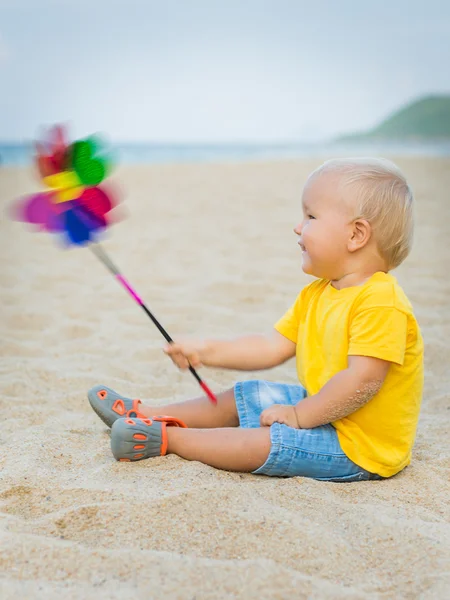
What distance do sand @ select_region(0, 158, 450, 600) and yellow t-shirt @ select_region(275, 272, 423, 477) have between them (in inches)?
3.8

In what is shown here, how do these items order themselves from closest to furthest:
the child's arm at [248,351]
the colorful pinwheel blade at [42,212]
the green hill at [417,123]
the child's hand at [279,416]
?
the colorful pinwheel blade at [42,212] < the child's hand at [279,416] < the child's arm at [248,351] < the green hill at [417,123]

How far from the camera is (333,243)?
70.2 inches

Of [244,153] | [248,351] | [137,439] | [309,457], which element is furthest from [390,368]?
[244,153]

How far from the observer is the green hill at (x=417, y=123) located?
95.6 ft

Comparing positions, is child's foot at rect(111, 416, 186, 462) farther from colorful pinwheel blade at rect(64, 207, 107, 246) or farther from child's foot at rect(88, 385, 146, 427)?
colorful pinwheel blade at rect(64, 207, 107, 246)

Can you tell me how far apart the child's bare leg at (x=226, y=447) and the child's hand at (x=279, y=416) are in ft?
0.12

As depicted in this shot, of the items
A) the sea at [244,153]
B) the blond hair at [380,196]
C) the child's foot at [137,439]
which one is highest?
the blond hair at [380,196]

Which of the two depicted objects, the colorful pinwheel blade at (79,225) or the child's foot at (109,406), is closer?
the colorful pinwheel blade at (79,225)

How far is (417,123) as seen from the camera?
105 feet

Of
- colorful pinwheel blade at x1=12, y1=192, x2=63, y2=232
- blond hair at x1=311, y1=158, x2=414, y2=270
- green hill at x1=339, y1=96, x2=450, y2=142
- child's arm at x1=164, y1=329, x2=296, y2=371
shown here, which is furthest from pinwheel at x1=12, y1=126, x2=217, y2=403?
green hill at x1=339, y1=96, x2=450, y2=142

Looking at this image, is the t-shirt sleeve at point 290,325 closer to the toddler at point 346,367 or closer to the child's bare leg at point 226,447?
the toddler at point 346,367

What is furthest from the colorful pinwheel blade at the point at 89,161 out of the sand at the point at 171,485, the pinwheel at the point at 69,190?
the sand at the point at 171,485

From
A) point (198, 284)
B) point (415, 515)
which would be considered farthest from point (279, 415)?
point (198, 284)

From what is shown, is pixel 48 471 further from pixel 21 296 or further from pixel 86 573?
pixel 21 296
